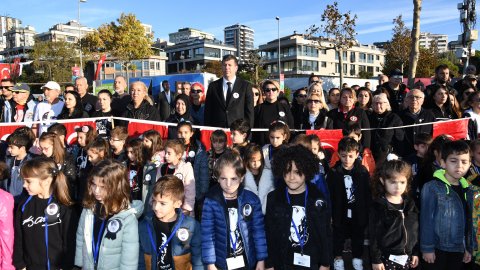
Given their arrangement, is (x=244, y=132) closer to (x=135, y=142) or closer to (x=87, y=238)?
(x=135, y=142)

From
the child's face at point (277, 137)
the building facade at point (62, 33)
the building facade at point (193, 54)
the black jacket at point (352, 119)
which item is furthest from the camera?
the building facade at point (62, 33)

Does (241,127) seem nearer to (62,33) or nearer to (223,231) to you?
(223,231)

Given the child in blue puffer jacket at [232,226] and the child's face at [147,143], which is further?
the child's face at [147,143]

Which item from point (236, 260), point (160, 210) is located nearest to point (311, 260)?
point (236, 260)

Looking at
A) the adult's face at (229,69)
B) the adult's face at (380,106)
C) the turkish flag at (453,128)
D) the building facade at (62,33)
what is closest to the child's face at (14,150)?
the adult's face at (229,69)

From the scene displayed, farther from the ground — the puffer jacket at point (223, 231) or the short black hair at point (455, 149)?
the short black hair at point (455, 149)

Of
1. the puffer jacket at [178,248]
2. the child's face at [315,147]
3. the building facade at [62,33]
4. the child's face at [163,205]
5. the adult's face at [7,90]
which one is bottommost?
the puffer jacket at [178,248]

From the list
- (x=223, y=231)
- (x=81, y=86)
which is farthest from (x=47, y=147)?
(x=81, y=86)

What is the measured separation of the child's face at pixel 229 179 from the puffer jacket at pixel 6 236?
6.76 feet

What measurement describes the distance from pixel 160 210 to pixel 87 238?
72 centimetres

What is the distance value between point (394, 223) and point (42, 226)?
11.1ft

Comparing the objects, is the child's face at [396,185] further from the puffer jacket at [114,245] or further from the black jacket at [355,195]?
the puffer jacket at [114,245]

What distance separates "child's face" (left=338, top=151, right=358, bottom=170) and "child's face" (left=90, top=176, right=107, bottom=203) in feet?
8.37

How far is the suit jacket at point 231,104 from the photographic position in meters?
6.37
